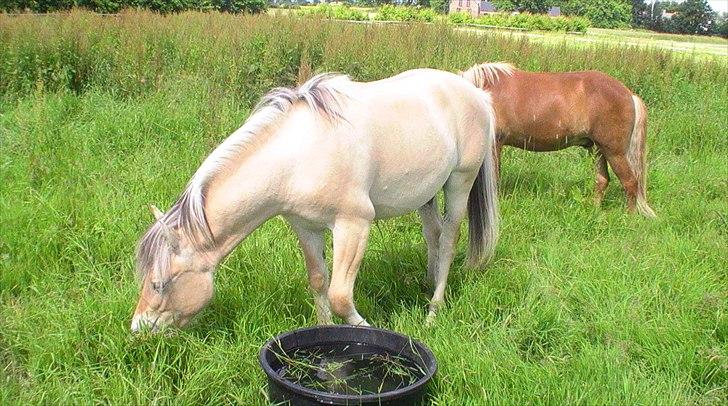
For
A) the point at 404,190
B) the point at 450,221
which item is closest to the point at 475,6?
the point at 450,221

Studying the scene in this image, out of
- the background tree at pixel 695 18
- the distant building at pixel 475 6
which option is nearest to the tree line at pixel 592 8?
the background tree at pixel 695 18

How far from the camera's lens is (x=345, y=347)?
9.80ft

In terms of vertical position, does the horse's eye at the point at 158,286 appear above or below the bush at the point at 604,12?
below

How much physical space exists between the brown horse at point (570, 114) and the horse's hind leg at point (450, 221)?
2.21 m

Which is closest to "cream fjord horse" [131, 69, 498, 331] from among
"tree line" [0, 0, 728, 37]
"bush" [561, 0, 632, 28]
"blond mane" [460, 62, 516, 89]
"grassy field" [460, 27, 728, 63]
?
"blond mane" [460, 62, 516, 89]

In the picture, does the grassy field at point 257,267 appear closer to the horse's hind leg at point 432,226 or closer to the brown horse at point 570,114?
the horse's hind leg at point 432,226

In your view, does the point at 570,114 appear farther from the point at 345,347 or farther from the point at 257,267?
the point at 345,347

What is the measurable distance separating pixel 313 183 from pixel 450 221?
1.27 metres

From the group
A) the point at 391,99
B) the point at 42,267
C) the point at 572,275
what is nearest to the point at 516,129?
the point at 572,275

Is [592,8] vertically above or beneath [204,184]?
above

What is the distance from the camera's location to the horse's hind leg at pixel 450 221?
3811mm

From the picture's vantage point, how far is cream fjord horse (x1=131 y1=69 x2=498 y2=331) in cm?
286

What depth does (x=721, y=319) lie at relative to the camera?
338 centimetres

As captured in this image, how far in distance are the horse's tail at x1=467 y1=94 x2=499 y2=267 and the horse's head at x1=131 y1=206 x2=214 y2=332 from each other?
1868 millimetres
